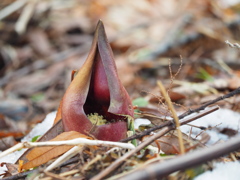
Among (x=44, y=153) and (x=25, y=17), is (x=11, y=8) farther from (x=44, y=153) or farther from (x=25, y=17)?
(x=44, y=153)

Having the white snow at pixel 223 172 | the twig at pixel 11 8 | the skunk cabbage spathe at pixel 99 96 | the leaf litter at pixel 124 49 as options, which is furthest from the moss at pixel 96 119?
the twig at pixel 11 8

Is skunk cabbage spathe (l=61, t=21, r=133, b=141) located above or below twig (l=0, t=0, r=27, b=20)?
below

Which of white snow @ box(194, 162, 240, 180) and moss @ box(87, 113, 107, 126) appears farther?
moss @ box(87, 113, 107, 126)

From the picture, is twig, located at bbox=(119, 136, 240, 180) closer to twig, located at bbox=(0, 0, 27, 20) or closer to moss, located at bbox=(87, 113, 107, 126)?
moss, located at bbox=(87, 113, 107, 126)

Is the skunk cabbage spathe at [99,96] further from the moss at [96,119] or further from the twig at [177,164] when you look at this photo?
the twig at [177,164]

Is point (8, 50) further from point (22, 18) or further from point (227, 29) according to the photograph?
point (227, 29)

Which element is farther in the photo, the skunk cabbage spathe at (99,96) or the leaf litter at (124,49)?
the leaf litter at (124,49)

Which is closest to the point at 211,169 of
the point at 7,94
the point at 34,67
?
the point at 7,94

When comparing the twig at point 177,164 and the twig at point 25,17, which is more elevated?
the twig at point 25,17

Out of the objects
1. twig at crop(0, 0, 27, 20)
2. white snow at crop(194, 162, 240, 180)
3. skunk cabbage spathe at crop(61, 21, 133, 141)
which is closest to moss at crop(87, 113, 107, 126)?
skunk cabbage spathe at crop(61, 21, 133, 141)
